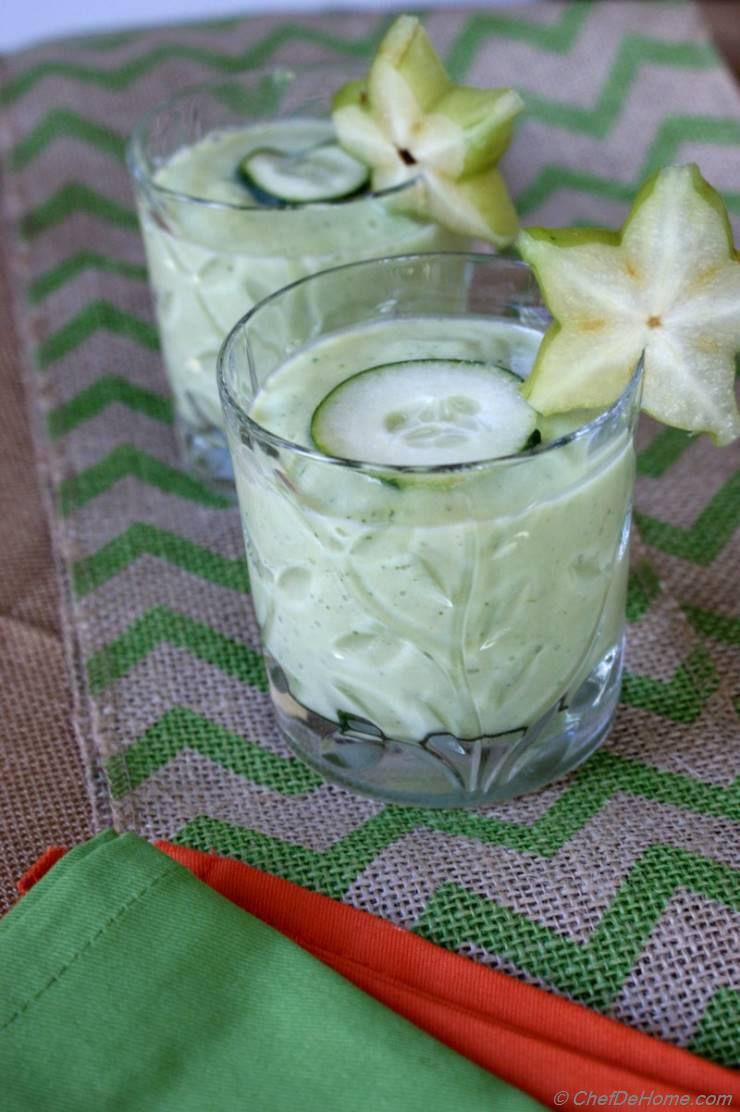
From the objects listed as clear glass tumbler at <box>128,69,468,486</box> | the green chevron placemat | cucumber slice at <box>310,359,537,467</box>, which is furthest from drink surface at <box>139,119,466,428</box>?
cucumber slice at <box>310,359,537,467</box>

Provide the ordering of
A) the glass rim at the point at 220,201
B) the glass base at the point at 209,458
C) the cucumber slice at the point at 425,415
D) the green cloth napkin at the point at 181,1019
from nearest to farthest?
1. the green cloth napkin at the point at 181,1019
2. the cucumber slice at the point at 425,415
3. the glass rim at the point at 220,201
4. the glass base at the point at 209,458

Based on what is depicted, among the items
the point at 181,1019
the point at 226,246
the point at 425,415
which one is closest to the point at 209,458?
the point at 226,246

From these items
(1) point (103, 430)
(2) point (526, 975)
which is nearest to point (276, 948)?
(2) point (526, 975)

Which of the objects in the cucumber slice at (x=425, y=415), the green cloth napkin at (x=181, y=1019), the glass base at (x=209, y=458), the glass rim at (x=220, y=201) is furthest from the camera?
the glass base at (x=209, y=458)

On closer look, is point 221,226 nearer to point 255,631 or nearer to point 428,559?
point 255,631

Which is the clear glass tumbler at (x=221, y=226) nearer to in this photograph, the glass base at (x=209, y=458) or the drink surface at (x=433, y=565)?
the glass base at (x=209, y=458)

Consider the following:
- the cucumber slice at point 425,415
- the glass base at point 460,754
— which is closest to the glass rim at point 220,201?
the cucumber slice at point 425,415

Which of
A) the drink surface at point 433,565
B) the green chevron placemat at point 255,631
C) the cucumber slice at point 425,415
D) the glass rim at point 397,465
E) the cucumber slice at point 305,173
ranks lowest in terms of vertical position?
the green chevron placemat at point 255,631
